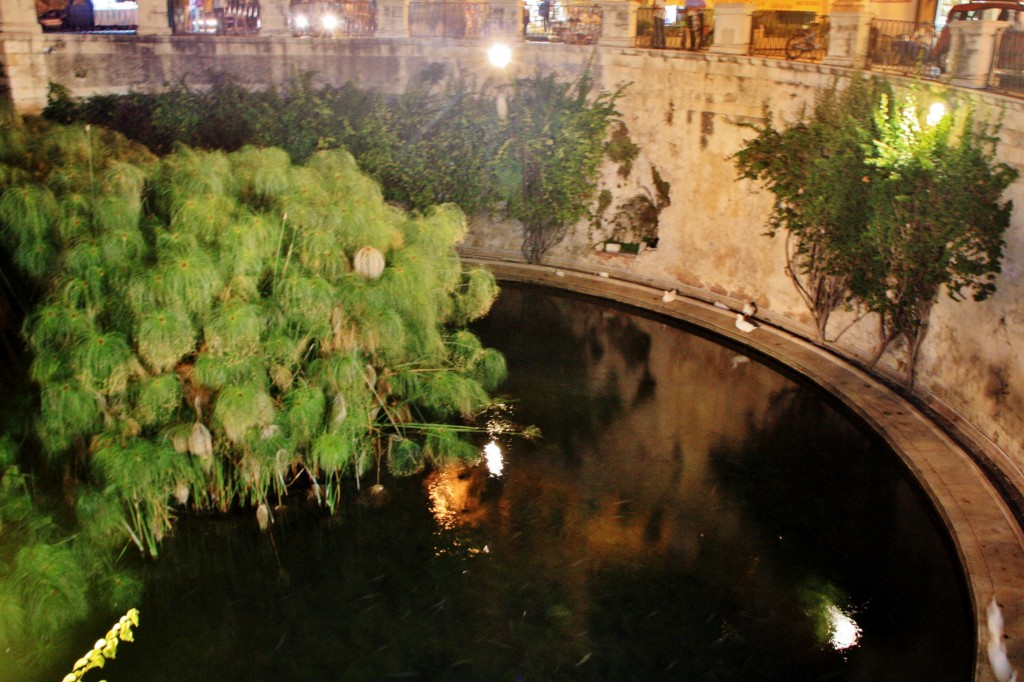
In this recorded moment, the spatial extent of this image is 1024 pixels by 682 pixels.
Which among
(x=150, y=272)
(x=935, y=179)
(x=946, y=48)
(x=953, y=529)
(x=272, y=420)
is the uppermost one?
(x=946, y=48)

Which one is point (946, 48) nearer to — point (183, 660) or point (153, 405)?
point (153, 405)

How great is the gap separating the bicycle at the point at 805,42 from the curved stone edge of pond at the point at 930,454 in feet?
17.3

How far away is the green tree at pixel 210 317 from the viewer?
34.9 ft

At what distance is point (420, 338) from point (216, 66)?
12.9 m

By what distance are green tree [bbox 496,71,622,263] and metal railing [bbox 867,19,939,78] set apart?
6.24 m

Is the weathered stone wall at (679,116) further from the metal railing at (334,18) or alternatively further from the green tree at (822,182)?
the metal railing at (334,18)

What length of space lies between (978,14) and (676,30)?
596 centimetres

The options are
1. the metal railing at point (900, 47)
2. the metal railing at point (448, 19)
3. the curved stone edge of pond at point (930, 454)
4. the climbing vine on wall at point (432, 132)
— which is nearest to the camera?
the curved stone edge of pond at point (930, 454)

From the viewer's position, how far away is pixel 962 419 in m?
14.2

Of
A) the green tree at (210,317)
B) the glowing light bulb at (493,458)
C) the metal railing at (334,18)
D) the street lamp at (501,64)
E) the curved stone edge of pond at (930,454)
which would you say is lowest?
the glowing light bulb at (493,458)

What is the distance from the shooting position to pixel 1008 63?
13.4 metres

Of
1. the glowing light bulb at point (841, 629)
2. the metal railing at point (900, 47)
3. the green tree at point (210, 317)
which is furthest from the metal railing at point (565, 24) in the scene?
the glowing light bulb at point (841, 629)

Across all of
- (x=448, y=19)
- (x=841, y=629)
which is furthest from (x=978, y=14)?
(x=841, y=629)

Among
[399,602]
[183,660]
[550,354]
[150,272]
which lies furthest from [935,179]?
[183,660]
